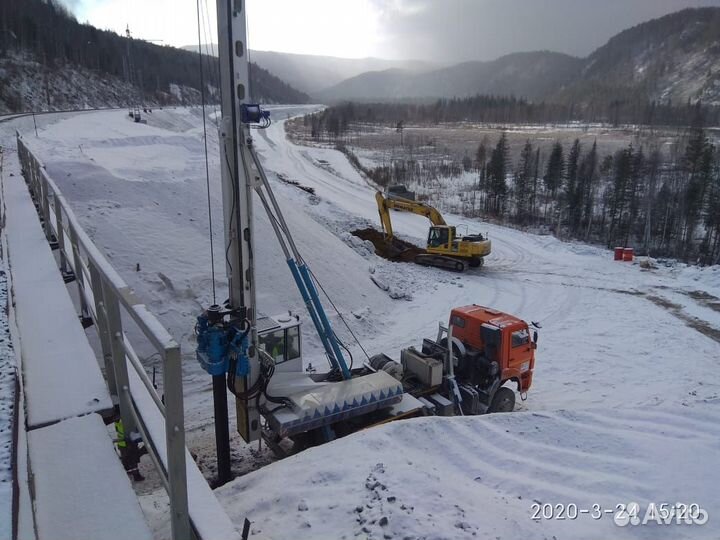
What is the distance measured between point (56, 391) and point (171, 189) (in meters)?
16.2

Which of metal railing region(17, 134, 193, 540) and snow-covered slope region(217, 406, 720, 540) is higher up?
metal railing region(17, 134, 193, 540)

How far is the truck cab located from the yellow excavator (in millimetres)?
11762

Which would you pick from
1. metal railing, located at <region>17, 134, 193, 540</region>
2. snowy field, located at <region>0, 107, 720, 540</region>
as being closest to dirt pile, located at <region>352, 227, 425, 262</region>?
snowy field, located at <region>0, 107, 720, 540</region>

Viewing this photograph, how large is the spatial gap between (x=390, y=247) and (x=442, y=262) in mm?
2993

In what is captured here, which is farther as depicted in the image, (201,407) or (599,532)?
(201,407)

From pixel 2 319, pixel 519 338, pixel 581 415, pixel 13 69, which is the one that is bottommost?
pixel 581 415

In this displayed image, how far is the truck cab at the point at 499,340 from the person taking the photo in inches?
438

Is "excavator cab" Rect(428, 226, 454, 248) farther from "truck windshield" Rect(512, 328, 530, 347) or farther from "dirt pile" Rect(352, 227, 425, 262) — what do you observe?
"truck windshield" Rect(512, 328, 530, 347)

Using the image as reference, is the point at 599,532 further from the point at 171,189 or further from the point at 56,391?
the point at 171,189

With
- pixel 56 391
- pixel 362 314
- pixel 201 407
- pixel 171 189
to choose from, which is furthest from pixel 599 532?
pixel 171 189

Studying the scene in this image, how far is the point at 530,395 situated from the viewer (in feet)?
42.7

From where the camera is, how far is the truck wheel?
11.3 meters

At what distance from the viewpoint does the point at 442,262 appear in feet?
78.6

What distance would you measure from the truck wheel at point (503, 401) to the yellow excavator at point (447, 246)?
12466mm
